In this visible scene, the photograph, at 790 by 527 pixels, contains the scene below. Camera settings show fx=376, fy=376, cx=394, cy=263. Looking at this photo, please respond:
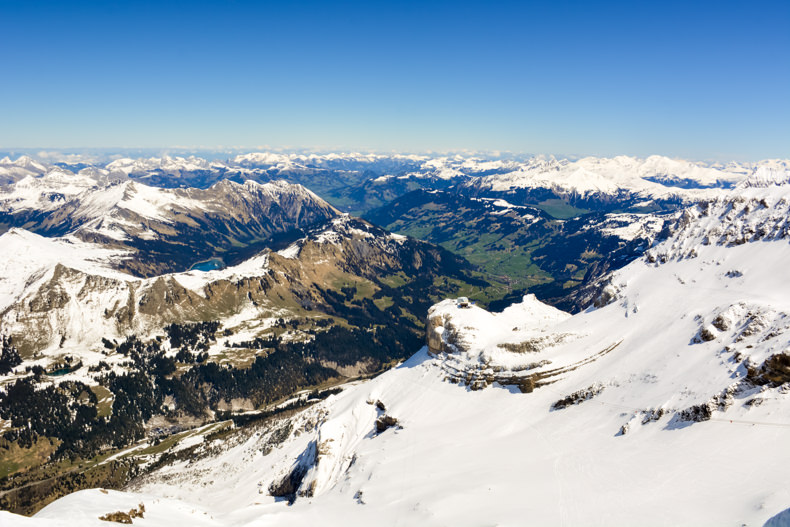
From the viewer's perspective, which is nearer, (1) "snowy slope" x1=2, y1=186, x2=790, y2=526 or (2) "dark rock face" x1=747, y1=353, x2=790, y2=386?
(1) "snowy slope" x1=2, y1=186, x2=790, y2=526

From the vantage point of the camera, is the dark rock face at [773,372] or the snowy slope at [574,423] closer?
the snowy slope at [574,423]

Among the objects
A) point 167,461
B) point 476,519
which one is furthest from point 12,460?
point 476,519

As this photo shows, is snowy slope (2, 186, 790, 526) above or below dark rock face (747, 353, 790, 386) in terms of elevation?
below

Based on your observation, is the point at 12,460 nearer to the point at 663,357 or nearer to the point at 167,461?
the point at 167,461

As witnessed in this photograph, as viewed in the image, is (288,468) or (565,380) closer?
(565,380)

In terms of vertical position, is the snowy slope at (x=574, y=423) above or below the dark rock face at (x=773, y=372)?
below

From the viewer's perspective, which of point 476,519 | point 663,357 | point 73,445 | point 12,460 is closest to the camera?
point 476,519

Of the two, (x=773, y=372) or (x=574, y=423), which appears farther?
(x=574, y=423)

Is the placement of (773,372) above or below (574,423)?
above
